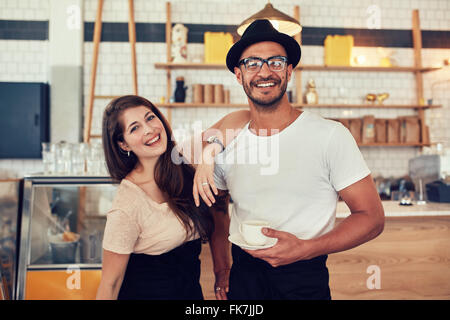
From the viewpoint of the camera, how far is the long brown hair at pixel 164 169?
5.02 ft

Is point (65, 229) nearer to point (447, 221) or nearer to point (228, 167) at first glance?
point (228, 167)

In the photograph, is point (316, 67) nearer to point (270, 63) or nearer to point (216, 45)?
point (216, 45)

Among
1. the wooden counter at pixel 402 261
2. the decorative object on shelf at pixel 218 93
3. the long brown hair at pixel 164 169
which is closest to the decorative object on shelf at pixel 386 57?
the decorative object on shelf at pixel 218 93

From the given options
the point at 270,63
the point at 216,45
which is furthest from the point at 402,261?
the point at 216,45

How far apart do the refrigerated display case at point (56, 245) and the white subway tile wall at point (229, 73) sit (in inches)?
76.8

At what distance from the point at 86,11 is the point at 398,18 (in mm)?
4012

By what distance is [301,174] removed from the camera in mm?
1255

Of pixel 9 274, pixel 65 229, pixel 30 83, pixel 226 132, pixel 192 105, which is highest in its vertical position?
pixel 30 83

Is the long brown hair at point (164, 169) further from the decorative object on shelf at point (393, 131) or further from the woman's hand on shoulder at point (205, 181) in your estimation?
the decorative object on shelf at point (393, 131)

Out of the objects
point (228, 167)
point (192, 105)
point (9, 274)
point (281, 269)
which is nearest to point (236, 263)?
point (281, 269)

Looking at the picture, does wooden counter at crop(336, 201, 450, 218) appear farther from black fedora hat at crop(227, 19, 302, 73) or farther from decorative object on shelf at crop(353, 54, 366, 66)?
decorative object on shelf at crop(353, 54, 366, 66)

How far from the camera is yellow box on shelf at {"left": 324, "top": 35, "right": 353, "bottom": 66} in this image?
4332 millimetres

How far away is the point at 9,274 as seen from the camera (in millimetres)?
2656

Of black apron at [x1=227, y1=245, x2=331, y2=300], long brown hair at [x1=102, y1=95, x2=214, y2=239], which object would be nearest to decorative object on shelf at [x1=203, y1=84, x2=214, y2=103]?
long brown hair at [x1=102, y1=95, x2=214, y2=239]
